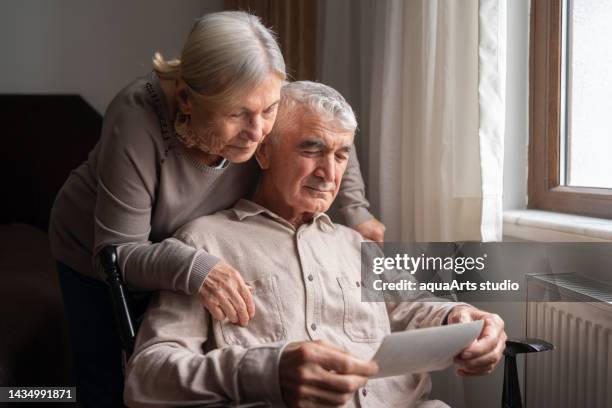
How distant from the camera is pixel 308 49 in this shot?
2705mm

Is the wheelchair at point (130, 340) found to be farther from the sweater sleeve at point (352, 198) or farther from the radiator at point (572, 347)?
the sweater sleeve at point (352, 198)

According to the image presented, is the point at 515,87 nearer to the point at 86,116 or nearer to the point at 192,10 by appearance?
the point at 192,10

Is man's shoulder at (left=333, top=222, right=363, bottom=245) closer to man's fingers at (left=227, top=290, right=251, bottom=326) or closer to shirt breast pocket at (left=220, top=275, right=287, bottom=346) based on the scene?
shirt breast pocket at (left=220, top=275, right=287, bottom=346)

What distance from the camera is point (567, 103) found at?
1929 mm

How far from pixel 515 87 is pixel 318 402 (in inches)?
50.7

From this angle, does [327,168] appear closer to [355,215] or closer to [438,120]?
[355,215]

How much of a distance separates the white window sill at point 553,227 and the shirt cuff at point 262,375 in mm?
816

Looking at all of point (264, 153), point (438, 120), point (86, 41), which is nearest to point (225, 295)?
point (264, 153)

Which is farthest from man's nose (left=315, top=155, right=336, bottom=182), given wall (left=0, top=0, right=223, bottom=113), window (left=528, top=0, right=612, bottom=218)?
wall (left=0, top=0, right=223, bottom=113)

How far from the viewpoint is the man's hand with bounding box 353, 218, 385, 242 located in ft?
5.34

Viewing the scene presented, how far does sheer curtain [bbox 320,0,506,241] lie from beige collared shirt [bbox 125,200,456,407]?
356 mm

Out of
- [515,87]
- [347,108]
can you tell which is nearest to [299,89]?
[347,108]

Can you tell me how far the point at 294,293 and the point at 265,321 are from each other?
86mm

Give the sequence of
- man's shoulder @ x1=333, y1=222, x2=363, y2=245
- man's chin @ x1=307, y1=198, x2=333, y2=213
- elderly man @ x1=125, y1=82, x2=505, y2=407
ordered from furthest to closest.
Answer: man's shoulder @ x1=333, y1=222, x2=363, y2=245
man's chin @ x1=307, y1=198, x2=333, y2=213
elderly man @ x1=125, y1=82, x2=505, y2=407
